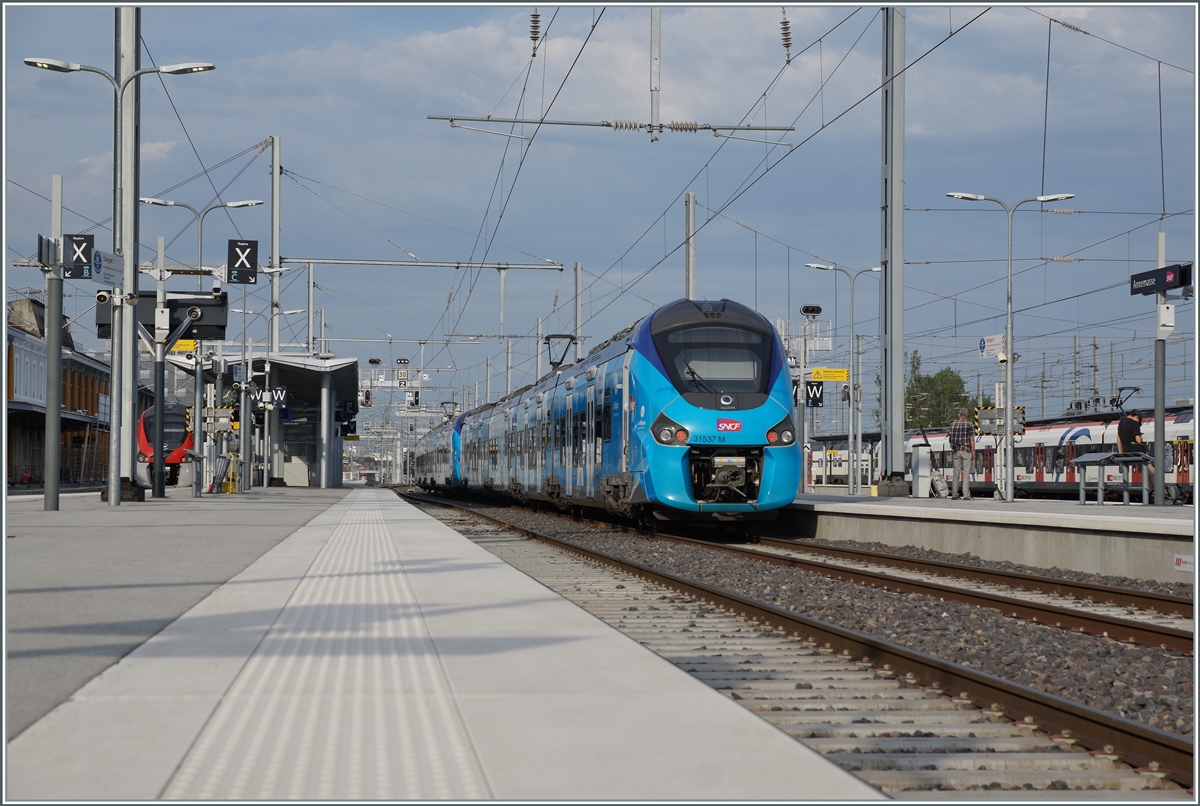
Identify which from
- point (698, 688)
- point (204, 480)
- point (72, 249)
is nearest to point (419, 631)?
point (698, 688)

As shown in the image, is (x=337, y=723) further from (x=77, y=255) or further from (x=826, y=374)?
(x=826, y=374)

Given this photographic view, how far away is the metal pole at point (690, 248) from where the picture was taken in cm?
3058

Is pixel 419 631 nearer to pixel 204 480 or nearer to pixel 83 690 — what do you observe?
pixel 83 690

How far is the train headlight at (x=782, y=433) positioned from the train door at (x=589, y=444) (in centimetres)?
469

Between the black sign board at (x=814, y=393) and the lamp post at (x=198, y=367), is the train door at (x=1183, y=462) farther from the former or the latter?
the lamp post at (x=198, y=367)

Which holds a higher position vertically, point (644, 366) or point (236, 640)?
point (644, 366)

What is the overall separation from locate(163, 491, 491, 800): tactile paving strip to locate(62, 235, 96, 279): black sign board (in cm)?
1461

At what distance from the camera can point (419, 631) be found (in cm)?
777

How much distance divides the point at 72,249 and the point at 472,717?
758 inches

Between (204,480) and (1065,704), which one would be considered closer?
(1065,704)

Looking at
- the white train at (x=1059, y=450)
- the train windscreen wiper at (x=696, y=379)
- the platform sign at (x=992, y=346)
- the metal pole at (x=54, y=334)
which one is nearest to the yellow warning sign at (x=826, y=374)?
the white train at (x=1059, y=450)

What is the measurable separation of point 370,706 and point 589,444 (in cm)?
1694

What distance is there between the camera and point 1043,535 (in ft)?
50.3

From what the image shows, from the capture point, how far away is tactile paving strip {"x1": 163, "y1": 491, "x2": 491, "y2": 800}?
4117 millimetres
